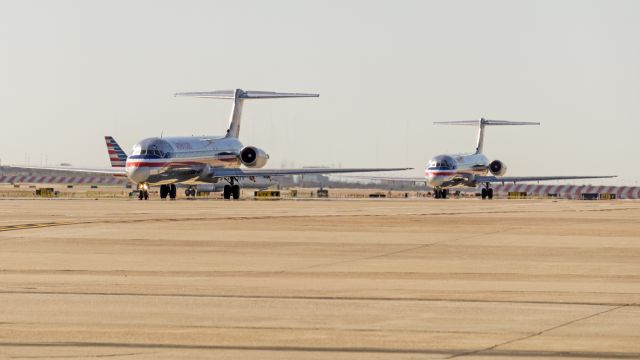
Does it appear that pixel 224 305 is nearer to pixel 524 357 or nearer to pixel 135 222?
pixel 524 357

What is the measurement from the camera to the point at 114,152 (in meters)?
106

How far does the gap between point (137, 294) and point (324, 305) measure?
2.79 m

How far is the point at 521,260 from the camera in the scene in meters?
23.9

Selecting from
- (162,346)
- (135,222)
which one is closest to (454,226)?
(135,222)

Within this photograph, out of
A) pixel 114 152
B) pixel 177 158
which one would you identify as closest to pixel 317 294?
pixel 177 158

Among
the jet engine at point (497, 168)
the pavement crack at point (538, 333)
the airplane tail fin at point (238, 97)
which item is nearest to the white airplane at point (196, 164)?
the airplane tail fin at point (238, 97)

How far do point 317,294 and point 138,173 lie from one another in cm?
6291

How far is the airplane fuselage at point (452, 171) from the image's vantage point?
4338 inches

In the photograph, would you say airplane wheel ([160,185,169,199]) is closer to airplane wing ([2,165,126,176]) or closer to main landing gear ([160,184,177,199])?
main landing gear ([160,184,177,199])

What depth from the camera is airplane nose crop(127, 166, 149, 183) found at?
79.1 m

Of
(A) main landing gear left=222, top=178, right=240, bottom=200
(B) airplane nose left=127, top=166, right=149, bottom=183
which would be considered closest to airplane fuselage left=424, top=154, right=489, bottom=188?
(A) main landing gear left=222, top=178, right=240, bottom=200

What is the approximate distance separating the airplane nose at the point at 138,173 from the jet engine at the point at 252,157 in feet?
43.0

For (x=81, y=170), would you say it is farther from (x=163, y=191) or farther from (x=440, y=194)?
(x=440, y=194)

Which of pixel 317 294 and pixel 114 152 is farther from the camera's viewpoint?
pixel 114 152
